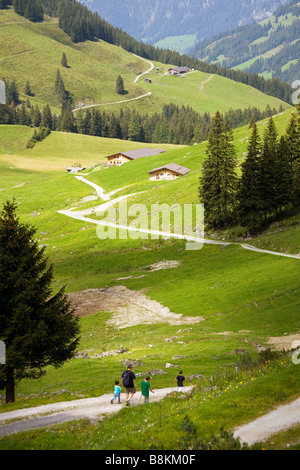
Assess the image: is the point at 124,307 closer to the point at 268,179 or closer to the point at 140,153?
the point at 268,179

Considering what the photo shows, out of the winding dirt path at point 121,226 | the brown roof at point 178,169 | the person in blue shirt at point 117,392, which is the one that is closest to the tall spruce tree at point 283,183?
the winding dirt path at point 121,226

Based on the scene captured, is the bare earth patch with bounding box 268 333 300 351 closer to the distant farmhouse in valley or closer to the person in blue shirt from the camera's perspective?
the person in blue shirt

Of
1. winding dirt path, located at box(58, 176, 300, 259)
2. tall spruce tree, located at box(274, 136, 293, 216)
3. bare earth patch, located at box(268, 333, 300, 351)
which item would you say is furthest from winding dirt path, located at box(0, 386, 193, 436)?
tall spruce tree, located at box(274, 136, 293, 216)

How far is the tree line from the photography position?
229 feet

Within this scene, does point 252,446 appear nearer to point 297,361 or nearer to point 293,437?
point 293,437

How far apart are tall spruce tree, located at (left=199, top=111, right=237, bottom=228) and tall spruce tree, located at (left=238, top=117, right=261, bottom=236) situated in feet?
14.7

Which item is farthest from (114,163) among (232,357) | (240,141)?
(232,357)

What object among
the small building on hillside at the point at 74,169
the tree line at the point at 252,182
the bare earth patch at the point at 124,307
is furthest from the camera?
the small building on hillside at the point at 74,169

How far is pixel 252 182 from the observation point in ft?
229

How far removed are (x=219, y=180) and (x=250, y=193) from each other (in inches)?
370

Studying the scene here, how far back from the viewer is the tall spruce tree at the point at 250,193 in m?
69.6

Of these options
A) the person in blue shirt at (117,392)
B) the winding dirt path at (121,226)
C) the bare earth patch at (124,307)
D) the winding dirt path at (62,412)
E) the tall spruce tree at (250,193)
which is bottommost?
the bare earth patch at (124,307)

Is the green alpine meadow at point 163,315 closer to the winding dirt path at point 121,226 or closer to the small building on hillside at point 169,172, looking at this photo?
the winding dirt path at point 121,226
